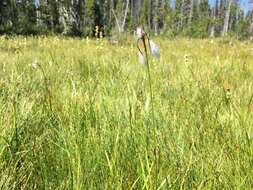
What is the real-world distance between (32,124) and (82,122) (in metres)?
0.25

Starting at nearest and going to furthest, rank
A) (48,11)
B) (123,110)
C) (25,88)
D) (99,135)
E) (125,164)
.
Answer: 1. (125,164)
2. (99,135)
3. (123,110)
4. (25,88)
5. (48,11)

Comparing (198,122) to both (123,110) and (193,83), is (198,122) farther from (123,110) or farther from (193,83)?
(193,83)

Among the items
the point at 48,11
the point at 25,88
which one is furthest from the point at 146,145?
the point at 48,11

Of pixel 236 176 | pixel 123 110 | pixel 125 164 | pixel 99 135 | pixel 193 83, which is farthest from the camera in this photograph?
pixel 193 83

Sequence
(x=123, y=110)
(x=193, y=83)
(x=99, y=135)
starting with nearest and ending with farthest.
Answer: (x=99, y=135) < (x=123, y=110) < (x=193, y=83)

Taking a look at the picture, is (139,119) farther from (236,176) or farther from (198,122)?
(236,176)

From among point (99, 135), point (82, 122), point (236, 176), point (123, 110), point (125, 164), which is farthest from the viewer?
point (123, 110)

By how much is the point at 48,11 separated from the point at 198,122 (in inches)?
1145

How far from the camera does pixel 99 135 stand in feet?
5.74

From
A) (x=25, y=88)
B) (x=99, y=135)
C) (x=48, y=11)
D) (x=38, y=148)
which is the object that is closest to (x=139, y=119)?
(x=99, y=135)

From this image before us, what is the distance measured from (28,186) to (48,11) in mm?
29497

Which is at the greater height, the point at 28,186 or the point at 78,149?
the point at 78,149

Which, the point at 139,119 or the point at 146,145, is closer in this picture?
the point at 146,145

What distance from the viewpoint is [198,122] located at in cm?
197
